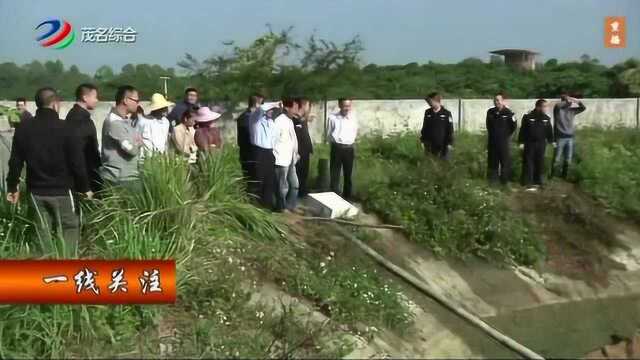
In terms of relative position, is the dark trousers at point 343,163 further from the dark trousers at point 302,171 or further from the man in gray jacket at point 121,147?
the man in gray jacket at point 121,147

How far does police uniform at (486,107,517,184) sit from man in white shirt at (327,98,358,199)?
2515 mm

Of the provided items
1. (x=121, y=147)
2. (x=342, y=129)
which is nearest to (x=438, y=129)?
(x=342, y=129)

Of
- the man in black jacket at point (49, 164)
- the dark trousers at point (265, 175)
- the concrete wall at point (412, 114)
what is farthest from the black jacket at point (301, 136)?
the concrete wall at point (412, 114)

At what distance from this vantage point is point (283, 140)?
975 cm

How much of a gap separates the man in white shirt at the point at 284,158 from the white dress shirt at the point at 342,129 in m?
1.22

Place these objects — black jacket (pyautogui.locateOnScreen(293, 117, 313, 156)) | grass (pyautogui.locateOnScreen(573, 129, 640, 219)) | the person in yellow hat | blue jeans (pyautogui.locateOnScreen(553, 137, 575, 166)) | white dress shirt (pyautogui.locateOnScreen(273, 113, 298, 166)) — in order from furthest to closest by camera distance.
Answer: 1. blue jeans (pyautogui.locateOnScreen(553, 137, 575, 166))
2. grass (pyautogui.locateOnScreen(573, 129, 640, 219))
3. black jacket (pyautogui.locateOnScreen(293, 117, 313, 156))
4. white dress shirt (pyautogui.locateOnScreen(273, 113, 298, 166))
5. the person in yellow hat

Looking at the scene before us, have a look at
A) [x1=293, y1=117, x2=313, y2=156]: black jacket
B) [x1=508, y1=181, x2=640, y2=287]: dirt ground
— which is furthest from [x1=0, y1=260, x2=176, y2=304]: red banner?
[x1=508, y1=181, x2=640, y2=287]: dirt ground

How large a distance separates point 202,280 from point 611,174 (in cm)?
867

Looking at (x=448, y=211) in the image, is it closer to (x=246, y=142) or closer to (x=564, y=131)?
(x=246, y=142)

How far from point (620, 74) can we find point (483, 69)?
14.0 feet

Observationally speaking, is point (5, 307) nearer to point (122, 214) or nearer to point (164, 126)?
point (122, 214)

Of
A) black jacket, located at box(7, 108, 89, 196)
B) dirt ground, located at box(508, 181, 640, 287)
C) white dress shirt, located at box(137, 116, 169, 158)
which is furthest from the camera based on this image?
dirt ground, located at box(508, 181, 640, 287)

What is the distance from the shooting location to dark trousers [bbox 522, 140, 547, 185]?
41.5 feet

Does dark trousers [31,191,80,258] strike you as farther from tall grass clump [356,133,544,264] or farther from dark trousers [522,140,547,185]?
dark trousers [522,140,547,185]
